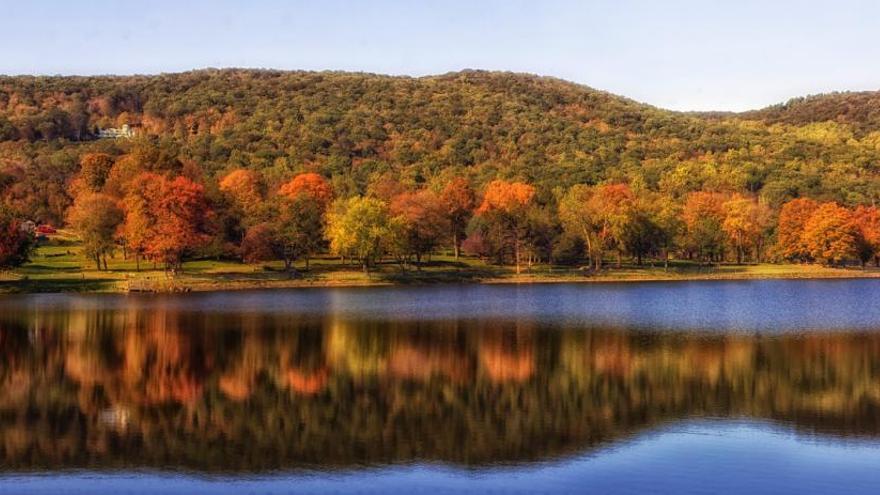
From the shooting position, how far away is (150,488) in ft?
70.7

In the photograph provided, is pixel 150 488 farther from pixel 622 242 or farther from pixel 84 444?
pixel 622 242

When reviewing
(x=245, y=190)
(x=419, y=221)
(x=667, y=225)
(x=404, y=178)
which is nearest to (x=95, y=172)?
(x=245, y=190)

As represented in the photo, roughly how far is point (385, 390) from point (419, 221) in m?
61.0

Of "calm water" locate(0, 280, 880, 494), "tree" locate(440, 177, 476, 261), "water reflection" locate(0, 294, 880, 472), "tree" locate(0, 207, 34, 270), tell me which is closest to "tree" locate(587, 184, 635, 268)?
"tree" locate(440, 177, 476, 261)

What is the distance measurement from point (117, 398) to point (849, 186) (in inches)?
4854

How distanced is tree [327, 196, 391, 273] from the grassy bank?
2.62m

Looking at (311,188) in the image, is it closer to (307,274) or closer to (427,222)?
(427,222)

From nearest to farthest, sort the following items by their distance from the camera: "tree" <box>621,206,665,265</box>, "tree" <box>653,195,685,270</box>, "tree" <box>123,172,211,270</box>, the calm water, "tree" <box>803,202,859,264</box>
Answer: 1. the calm water
2. "tree" <box>123,172,211,270</box>
3. "tree" <box>621,206,665,265</box>
4. "tree" <box>653,195,685,270</box>
5. "tree" <box>803,202,859,264</box>

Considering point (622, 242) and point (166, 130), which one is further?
point (166, 130)

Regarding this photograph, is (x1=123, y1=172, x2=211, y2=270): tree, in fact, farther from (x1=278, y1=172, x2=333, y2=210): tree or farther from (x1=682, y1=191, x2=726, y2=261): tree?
(x1=682, y1=191, x2=726, y2=261): tree

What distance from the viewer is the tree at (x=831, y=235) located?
102188mm

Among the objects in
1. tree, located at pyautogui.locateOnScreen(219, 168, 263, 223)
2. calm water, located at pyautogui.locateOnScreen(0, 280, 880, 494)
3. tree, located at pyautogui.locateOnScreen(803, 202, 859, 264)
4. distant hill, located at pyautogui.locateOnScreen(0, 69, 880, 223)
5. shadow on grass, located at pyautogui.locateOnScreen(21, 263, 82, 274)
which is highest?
distant hill, located at pyautogui.locateOnScreen(0, 69, 880, 223)

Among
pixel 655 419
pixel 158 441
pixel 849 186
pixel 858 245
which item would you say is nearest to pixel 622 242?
pixel 858 245

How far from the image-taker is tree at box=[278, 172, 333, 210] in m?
106
